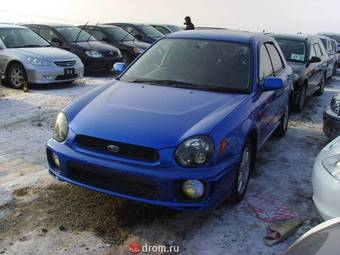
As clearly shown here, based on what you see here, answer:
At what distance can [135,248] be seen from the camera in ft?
11.8

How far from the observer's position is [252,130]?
452 cm

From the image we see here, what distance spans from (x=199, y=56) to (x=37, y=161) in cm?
223

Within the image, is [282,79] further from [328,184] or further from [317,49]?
[317,49]

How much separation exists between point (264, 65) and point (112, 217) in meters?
2.63

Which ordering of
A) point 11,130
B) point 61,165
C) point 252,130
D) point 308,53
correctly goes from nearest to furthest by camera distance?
point 61,165
point 252,130
point 11,130
point 308,53

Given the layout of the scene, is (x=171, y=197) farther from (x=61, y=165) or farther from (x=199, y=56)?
(x=199, y=56)

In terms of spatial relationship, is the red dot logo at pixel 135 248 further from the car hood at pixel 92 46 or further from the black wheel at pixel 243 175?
the car hood at pixel 92 46

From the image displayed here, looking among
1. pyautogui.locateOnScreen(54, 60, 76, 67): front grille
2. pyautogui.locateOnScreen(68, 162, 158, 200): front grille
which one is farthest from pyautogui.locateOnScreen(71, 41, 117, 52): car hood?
pyautogui.locateOnScreen(68, 162, 158, 200): front grille

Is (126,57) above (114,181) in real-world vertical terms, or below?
below

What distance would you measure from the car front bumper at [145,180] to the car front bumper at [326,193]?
27.7 inches

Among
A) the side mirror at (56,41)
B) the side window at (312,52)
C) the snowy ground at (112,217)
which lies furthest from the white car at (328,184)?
the side mirror at (56,41)

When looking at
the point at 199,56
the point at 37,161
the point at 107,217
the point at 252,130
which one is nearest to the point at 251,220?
the point at 252,130

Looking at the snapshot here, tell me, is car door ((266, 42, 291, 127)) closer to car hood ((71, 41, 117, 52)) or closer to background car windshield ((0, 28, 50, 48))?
background car windshield ((0, 28, 50, 48))

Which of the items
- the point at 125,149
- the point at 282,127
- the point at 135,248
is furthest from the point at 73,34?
the point at 135,248
